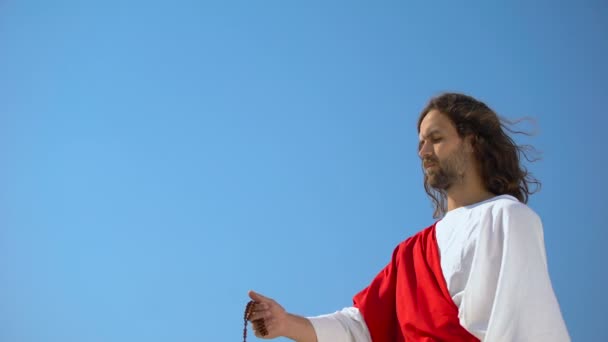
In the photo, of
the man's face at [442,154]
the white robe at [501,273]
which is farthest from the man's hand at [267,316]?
the man's face at [442,154]

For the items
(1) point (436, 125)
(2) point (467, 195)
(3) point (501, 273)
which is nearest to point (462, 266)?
(3) point (501, 273)

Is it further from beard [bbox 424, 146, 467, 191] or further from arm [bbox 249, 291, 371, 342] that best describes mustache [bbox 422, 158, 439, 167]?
arm [bbox 249, 291, 371, 342]

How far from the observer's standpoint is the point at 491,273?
10.6 feet

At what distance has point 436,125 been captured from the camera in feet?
12.8

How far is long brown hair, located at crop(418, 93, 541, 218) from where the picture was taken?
3.80 m

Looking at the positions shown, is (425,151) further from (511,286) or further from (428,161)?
(511,286)

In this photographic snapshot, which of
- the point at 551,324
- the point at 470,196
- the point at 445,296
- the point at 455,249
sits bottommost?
the point at 551,324

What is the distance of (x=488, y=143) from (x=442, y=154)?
0.30m

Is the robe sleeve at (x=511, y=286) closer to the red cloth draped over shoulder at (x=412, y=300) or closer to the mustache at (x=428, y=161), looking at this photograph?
the red cloth draped over shoulder at (x=412, y=300)

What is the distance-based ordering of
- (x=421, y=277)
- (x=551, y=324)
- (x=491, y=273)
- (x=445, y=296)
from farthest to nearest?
(x=421, y=277), (x=445, y=296), (x=491, y=273), (x=551, y=324)

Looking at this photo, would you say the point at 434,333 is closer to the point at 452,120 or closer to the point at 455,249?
the point at 455,249

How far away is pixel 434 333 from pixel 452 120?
1237 millimetres

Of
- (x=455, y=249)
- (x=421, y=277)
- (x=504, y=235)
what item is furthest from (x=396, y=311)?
(x=504, y=235)

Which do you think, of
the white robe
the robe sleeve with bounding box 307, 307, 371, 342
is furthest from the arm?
the white robe
